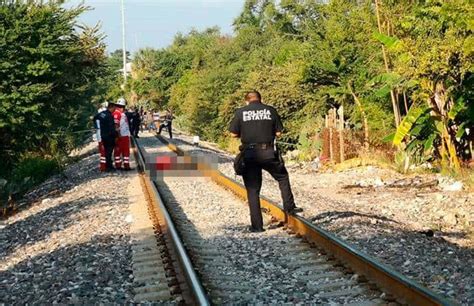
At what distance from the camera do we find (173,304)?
21.1 feet

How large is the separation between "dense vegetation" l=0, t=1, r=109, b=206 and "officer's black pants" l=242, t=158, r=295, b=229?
449 inches

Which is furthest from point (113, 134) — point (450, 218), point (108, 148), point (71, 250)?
point (450, 218)

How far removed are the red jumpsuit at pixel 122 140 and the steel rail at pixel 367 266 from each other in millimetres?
9453

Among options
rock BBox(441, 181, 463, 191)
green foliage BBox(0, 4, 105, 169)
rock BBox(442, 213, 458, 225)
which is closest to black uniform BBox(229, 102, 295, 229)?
rock BBox(442, 213, 458, 225)

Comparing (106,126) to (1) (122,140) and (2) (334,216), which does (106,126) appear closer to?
(1) (122,140)

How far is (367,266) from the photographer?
22.5 ft

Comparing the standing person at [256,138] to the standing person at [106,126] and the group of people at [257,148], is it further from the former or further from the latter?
the standing person at [106,126]

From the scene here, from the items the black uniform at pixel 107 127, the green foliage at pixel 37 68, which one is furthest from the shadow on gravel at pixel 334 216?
the green foliage at pixel 37 68

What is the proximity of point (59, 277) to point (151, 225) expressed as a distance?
3.15m

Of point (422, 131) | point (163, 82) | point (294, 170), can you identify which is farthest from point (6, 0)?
point (163, 82)

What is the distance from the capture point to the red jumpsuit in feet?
63.8

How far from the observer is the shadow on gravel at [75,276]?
6.98 metres

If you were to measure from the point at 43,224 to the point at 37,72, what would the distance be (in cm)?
837

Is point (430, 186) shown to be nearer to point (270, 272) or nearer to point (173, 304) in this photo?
point (270, 272)
